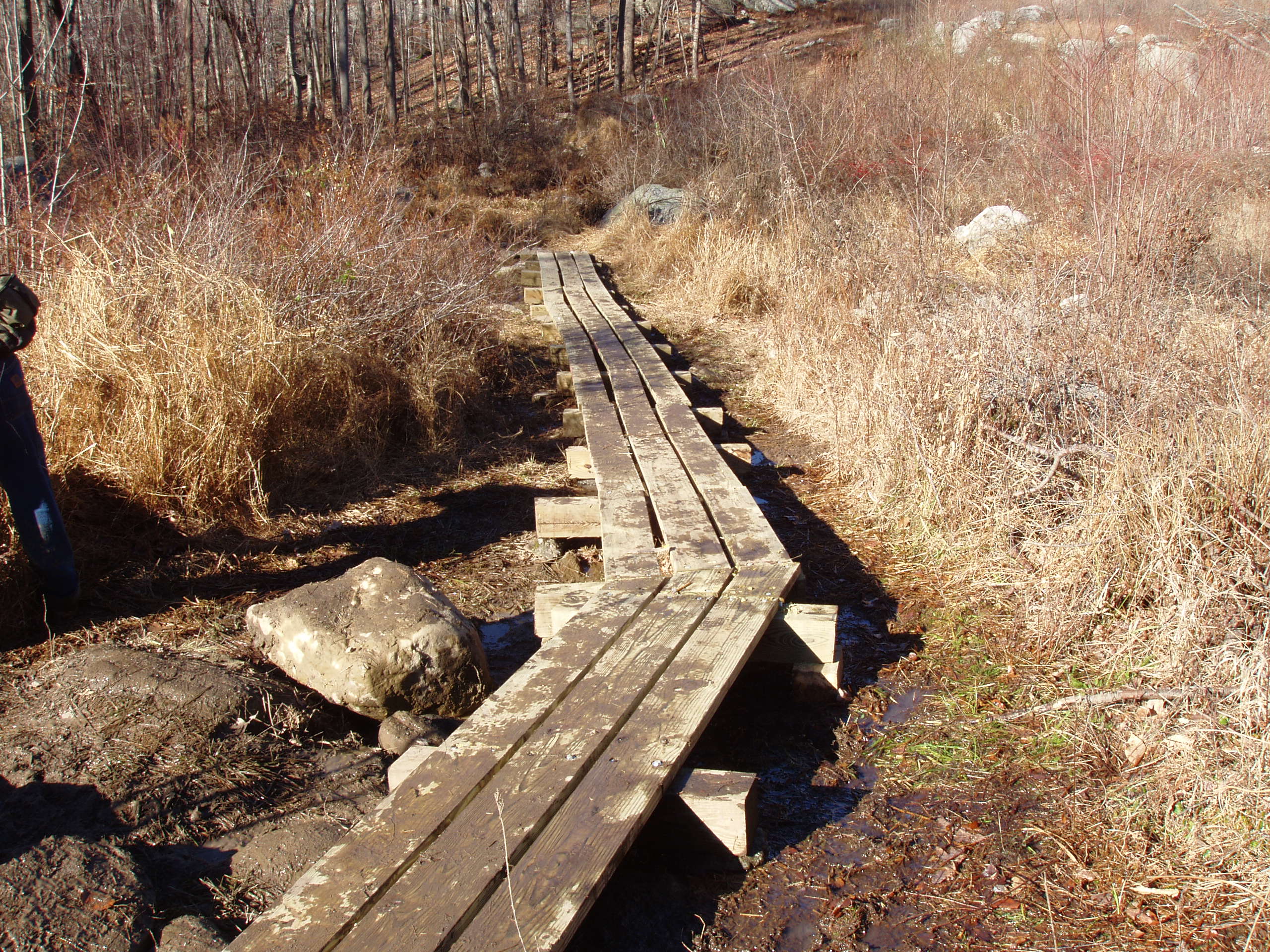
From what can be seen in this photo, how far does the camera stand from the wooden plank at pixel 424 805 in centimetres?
202

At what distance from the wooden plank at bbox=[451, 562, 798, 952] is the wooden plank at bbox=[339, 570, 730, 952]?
0.10ft

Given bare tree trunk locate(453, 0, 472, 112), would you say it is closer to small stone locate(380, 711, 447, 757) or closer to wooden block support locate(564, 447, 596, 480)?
wooden block support locate(564, 447, 596, 480)

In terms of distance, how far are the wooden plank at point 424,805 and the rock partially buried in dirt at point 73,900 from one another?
393 mm

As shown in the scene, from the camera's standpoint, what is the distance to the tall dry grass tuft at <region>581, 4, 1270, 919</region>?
312 centimetres

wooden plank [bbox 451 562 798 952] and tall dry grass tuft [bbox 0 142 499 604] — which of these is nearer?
wooden plank [bbox 451 562 798 952]

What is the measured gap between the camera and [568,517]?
470 cm

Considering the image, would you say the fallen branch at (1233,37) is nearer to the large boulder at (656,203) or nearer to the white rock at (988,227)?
the white rock at (988,227)

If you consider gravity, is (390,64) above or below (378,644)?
above

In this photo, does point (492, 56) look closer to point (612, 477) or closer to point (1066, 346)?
point (612, 477)

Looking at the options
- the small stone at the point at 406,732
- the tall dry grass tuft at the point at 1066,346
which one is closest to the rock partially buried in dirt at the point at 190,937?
the small stone at the point at 406,732

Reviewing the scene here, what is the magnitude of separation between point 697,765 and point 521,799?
90 cm

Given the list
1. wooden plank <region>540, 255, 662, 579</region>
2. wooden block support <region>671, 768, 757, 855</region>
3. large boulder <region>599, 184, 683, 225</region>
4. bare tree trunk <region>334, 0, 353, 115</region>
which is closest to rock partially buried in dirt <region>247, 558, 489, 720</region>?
wooden plank <region>540, 255, 662, 579</region>

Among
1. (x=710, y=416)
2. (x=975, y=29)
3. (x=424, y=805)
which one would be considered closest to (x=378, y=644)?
(x=424, y=805)

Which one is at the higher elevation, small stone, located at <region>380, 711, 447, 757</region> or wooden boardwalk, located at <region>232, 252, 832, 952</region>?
wooden boardwalk, located at <region>232, 252, 832, 952</region>
